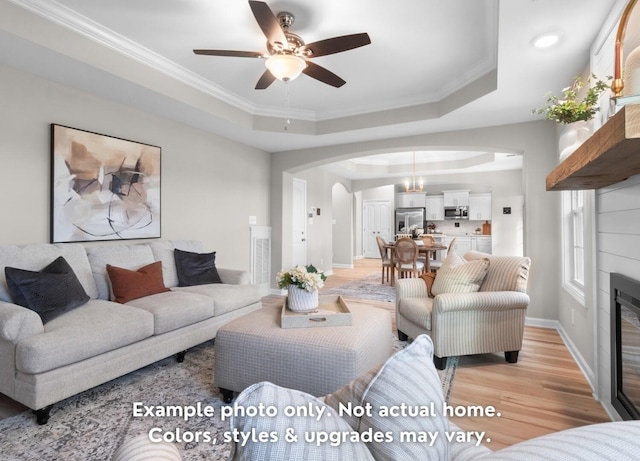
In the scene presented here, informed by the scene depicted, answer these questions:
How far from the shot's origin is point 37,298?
90.7 inches

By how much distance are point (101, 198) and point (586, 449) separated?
3880 mm

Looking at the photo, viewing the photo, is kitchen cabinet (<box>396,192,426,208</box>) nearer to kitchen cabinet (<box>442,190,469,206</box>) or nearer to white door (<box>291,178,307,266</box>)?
kitchen cabinet (<box>442,190,469,206</box>)

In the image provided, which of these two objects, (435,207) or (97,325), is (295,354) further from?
(435,207)

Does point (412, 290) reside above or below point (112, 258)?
below

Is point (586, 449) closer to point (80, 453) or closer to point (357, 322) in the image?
point (357, 322)

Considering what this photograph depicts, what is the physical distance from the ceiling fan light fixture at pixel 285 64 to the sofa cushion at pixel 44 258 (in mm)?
2273

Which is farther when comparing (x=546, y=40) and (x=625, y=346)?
(x=546, y=40)

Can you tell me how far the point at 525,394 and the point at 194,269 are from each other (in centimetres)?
320

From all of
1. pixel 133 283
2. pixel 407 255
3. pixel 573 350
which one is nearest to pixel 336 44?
pixel 133 283

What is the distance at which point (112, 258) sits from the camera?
3.17 meters

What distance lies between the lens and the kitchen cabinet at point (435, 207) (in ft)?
31.3

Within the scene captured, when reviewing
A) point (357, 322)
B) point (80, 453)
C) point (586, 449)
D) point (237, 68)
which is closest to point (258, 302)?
point (357, 322)

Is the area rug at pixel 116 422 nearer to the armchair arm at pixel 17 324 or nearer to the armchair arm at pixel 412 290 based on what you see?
the armchair arm at pixel 17 324

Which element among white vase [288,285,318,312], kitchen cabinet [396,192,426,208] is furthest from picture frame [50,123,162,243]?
kitchen cabinet [396,192,426,208]
